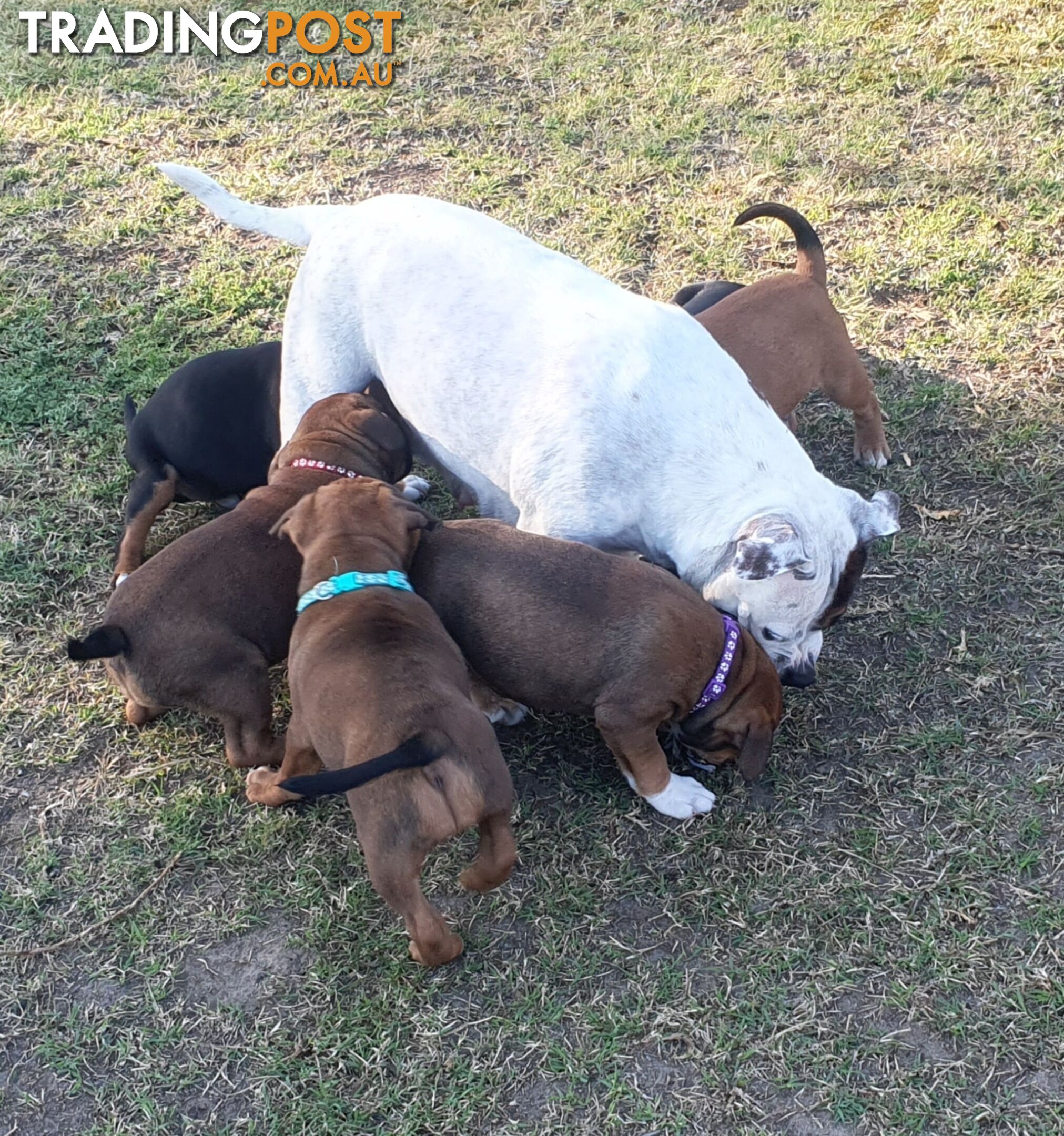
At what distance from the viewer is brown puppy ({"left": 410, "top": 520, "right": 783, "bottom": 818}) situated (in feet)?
12.2

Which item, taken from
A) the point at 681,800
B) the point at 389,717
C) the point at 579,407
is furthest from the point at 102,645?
the point at 681,800

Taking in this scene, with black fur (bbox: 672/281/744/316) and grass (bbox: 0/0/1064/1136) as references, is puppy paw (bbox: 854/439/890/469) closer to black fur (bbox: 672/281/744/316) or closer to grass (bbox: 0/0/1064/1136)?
grass (bbox: 0/0/1064/1136)

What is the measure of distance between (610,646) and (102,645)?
5.52 ft

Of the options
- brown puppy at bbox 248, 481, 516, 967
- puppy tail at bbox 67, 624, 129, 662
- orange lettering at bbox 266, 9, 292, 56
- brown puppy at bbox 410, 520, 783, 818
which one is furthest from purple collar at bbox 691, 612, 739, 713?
orange lettering at bbox 266, 9, 292, 56

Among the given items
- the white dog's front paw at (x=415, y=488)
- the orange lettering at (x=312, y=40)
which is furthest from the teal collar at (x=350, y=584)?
the orange lettering at (x=312, y=40)

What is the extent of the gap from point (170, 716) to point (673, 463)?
2.15 meters

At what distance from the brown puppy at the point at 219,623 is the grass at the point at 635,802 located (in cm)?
35

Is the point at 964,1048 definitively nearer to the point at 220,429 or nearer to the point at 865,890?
the point at 865,890

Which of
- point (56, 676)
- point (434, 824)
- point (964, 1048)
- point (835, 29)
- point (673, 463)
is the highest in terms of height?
point (835, 29)

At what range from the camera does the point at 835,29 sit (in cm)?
754

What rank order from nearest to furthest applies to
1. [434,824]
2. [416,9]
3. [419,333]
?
[434,824], [419,333], [416,9]

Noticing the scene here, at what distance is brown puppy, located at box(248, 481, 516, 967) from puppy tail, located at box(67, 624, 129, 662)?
1.92 feet

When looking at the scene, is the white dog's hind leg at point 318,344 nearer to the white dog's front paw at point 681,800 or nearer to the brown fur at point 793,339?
the brown fur at point 793,339

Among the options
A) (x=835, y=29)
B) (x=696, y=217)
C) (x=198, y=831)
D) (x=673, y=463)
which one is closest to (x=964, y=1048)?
(x=673, y=463)
